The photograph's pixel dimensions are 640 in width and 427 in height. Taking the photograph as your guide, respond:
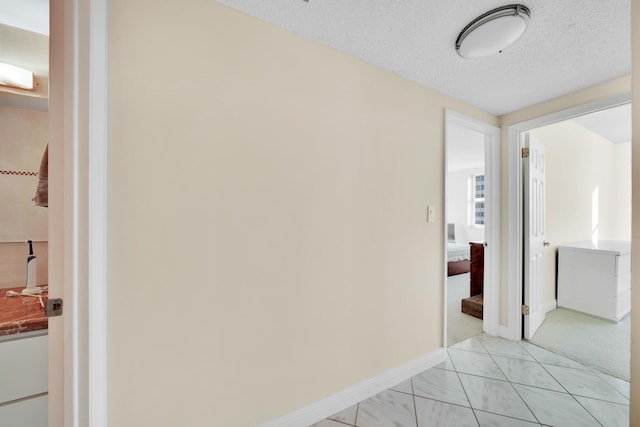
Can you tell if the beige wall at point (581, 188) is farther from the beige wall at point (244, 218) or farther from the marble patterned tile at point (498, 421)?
the beige wall at point (244, 218)

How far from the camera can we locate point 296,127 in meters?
1.39

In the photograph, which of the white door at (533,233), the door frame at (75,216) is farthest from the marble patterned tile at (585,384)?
the door frame at (75,216)

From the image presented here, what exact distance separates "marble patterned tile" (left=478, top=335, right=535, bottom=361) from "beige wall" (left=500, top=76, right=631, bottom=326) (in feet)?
0.58

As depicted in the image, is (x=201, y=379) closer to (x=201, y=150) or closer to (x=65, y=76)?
(x=201, y=150)

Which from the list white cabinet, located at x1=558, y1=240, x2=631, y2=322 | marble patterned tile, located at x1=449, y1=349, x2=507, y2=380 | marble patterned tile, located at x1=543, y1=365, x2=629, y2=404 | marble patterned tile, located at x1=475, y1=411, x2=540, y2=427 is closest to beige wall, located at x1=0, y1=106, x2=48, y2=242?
marble patterned tile, located at x1=475, y1=411, x2=540, y2=427

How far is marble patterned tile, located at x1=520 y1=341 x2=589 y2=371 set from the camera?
6.61ft

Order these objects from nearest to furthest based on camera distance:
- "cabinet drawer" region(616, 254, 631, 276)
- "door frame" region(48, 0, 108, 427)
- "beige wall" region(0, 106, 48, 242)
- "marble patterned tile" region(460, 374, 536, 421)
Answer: "door frame" region(48, 0, 108, 427), "beige wall" region(0, 106, 48, 242), "marble patterned tile" region(460, 374, 536, 421), "cabinet drawer" region(616, 254, 631, 276)

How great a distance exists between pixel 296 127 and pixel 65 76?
0.90 metres

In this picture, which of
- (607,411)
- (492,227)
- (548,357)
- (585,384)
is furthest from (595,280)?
(607,411)

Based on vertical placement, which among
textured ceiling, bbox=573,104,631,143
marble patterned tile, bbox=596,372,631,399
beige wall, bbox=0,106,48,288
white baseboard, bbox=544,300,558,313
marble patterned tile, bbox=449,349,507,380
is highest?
textured ceiling, bbox=573,104,631,143

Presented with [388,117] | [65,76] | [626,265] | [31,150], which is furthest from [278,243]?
[626,265]

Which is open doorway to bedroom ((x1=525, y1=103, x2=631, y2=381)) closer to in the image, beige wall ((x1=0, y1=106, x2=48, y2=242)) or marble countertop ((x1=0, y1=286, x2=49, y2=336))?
marble countertop ((x1=0, y1=286, x2=49, y2=336))

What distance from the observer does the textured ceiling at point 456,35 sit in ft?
3.94

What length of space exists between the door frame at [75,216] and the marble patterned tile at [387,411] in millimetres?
1281
